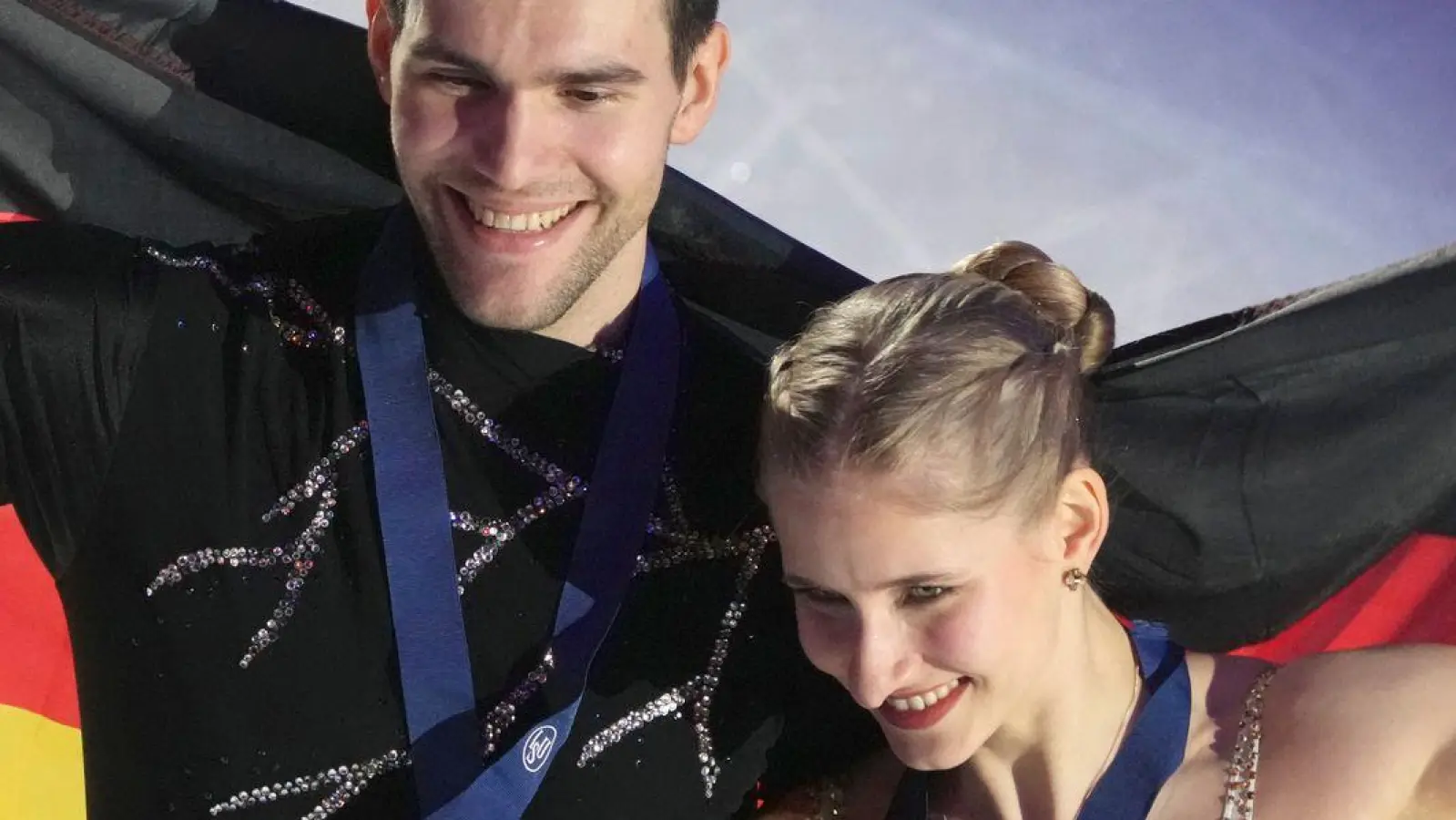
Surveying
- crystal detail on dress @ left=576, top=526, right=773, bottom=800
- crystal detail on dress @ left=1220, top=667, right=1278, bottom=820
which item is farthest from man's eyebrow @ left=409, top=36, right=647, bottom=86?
crystal detail on dress @ left=1220, top=667, right=1278, bottom=820

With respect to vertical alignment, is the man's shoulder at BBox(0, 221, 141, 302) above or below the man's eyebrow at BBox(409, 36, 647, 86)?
below

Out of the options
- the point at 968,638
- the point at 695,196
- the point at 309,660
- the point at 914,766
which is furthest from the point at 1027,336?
the point at 309,660

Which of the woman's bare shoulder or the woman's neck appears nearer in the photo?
the woman's bare shoulder

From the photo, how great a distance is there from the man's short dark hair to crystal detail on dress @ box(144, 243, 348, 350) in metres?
0.35

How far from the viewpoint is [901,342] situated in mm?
1229

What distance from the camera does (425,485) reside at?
1.34 meters

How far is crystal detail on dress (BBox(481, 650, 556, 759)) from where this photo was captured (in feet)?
4.35

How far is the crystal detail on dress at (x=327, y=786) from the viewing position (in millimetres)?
1269

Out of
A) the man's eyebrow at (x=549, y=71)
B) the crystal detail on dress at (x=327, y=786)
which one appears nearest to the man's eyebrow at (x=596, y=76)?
the man's eyebrow at (x=549, y=71)

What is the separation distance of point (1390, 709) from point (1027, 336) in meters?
0.56

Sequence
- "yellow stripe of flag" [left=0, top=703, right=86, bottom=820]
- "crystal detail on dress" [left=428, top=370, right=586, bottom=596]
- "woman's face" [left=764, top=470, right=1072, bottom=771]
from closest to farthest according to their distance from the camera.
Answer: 1. "woman's face" [left=764, top=470, right=1072, bottom=771]
2. "crystal detail on dress" [left=428, top=370, right=586, bottom=596]
3. "yellow stripe of flag" [left=0, top=703, right=86, bottom=820]

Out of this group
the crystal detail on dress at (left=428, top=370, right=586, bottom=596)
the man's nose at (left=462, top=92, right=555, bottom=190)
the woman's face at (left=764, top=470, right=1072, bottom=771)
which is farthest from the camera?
the crystal detail on dress at (left=428, top=370, right=586, bottom=596)

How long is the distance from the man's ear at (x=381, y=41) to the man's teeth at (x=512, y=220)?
187 millimetres

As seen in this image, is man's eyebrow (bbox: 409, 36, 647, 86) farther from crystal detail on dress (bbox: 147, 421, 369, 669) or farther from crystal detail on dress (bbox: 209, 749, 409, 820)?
crystal detail on dress (bbox: 209, 749, 409, 820)
